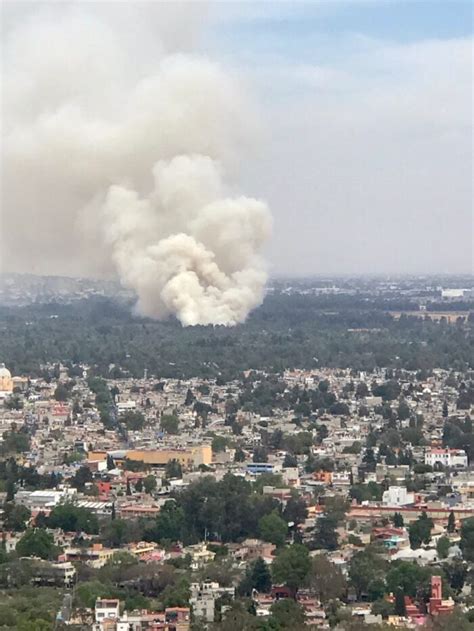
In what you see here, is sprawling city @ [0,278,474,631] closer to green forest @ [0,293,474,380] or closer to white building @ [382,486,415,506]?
white building @ [382,486,415,506]

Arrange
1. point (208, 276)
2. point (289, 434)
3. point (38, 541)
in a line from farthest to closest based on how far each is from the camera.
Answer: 1. point (208, 276)
2. point (289, 434)
3. point (38, 541)

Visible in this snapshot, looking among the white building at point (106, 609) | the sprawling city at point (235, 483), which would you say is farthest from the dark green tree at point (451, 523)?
the white building at point (106, 609)

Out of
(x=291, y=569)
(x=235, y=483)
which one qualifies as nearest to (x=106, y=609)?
(x=291, y=569)

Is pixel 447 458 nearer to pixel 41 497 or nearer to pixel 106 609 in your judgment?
pixel 41 497

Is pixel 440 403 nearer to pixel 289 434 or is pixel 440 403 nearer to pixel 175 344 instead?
pixel 289 434

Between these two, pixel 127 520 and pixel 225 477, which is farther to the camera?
pixel 225 477

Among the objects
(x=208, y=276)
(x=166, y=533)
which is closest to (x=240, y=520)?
(x=166, y=533)
